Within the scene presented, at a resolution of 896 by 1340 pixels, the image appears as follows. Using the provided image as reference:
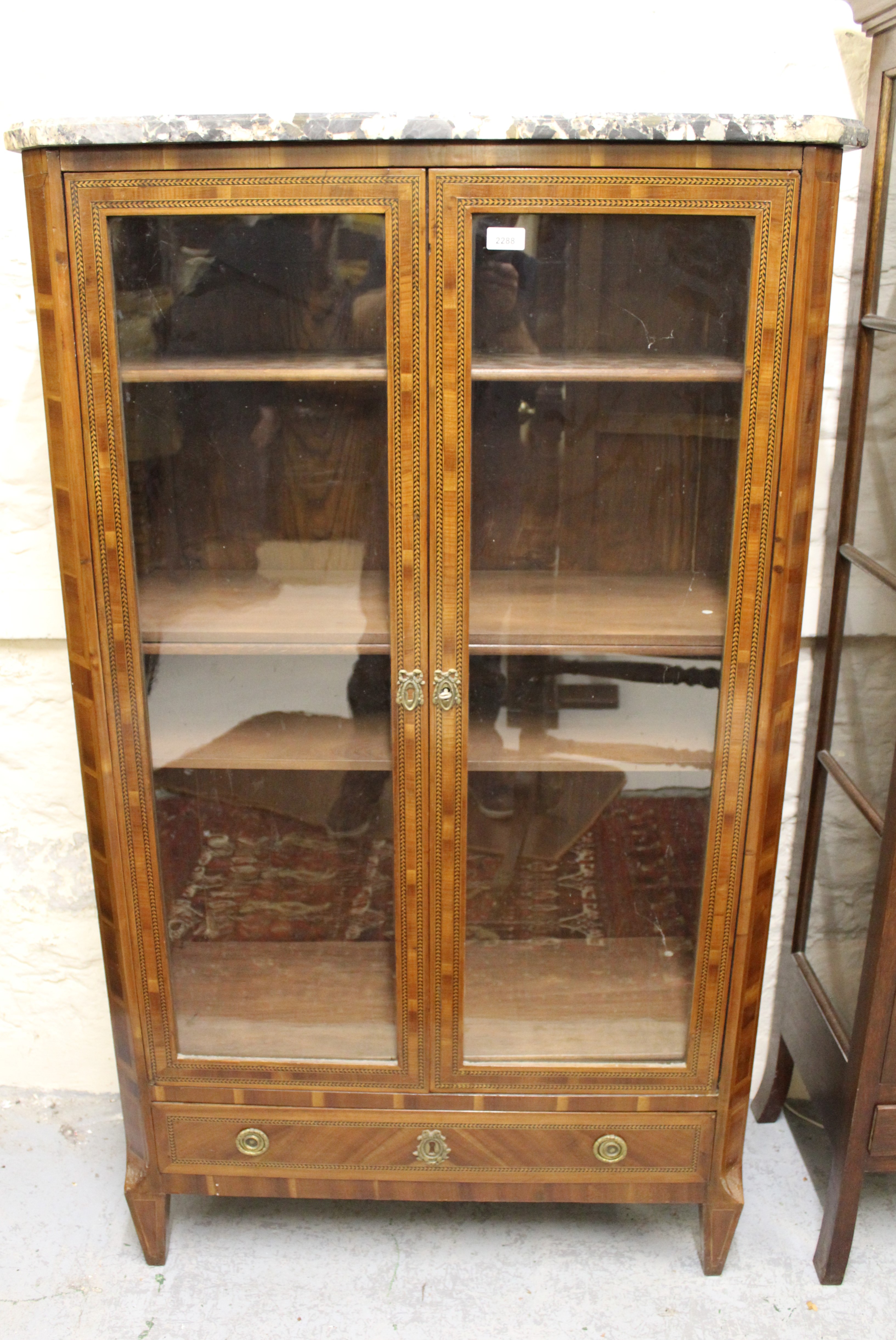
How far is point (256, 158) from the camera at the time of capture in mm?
1433

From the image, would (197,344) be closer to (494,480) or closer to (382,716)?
(494,480)

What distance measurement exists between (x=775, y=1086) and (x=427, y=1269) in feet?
2.48

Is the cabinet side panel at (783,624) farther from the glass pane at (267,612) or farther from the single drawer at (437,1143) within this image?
the glass pane at (267,612)

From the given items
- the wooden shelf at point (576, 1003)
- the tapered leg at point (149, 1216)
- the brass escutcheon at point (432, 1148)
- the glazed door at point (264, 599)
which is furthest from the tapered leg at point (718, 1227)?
the tapered leg at point (149, 1216)

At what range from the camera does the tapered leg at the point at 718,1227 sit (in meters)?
1.83

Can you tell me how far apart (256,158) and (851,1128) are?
1.66 metres

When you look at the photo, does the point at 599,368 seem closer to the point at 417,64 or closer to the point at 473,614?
the point at 473,614

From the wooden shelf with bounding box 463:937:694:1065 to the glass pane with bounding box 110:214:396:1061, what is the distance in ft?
0.48

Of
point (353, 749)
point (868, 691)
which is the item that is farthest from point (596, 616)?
point (868, 691)

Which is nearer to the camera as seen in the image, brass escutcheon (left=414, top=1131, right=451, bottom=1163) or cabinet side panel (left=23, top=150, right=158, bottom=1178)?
cabinet side panel (left=23, top=150, right=158, bottom=1178)

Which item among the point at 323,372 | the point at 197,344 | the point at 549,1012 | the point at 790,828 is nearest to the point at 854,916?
the point at 790,828

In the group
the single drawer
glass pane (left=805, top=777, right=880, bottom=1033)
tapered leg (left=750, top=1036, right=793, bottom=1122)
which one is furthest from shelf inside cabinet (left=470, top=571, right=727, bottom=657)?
tapered leg (left=750, top=1036, right=793, bottom=1122)

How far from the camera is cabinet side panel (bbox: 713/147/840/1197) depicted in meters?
1.46

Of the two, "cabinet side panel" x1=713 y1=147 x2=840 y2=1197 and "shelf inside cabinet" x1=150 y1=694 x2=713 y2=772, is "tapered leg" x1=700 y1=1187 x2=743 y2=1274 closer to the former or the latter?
"cabinet side panel" x1=713 y1=147 x2=840 y2=1197
